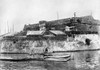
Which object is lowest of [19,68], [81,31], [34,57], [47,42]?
[19,68]

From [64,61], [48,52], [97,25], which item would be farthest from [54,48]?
[97,25]

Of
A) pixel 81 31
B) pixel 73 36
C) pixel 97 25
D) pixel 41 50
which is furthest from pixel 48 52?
pixel 97 25

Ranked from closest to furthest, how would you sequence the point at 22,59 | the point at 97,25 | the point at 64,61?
the point at 64,61
the point at 22,59
the point at 97,25

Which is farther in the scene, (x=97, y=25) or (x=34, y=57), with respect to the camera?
(x=97, y=25)

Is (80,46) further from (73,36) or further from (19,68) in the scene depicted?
(19,68)

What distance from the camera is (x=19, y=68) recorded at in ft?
40.4

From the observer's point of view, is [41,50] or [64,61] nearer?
[64,61]

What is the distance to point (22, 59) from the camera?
12617mm

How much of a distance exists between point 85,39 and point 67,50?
1731 mm

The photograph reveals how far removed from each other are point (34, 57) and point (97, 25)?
6.01 metres

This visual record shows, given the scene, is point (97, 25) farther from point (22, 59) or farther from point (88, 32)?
point (22, 59)

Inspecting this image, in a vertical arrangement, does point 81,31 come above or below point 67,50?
above

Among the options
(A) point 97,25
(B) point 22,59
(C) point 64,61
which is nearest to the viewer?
(C) point 64,61

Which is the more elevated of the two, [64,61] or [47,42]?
[47,42]
